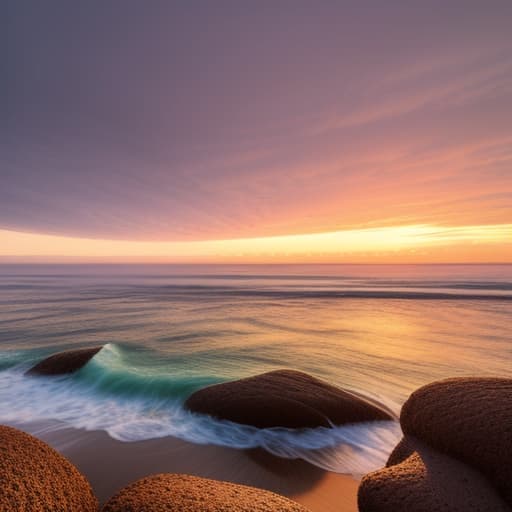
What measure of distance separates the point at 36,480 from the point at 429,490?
11.8ft

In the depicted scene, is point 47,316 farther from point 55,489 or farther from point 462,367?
point 462,367

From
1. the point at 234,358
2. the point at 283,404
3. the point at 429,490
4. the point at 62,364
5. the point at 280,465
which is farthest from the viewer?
the point at 234,358

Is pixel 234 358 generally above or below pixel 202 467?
below

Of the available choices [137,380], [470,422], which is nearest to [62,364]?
[137,380]

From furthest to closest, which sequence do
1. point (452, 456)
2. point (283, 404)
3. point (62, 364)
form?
point (62, 364), point (283, 404), point (452, 456)

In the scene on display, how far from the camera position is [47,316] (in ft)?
57.1

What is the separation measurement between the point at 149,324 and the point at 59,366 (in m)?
7.09

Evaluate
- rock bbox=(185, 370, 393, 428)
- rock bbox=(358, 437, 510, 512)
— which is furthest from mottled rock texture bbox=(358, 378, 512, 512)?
rock bbox=(185, 370, 393, 428)

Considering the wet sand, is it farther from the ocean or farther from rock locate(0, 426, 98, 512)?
rock locate(0, 426, 98, 512)

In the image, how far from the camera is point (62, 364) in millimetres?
8719

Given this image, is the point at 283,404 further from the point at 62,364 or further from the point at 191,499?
the point at 62,364

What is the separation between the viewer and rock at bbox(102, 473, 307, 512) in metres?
2.65

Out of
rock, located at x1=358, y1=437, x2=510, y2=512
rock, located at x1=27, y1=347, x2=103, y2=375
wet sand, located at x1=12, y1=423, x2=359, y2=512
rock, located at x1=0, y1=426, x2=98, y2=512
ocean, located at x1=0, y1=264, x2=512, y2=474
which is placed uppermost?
rock, located at x1=0, y1=426, x2=98, y2=512

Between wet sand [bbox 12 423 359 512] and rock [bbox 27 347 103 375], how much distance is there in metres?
3.59
